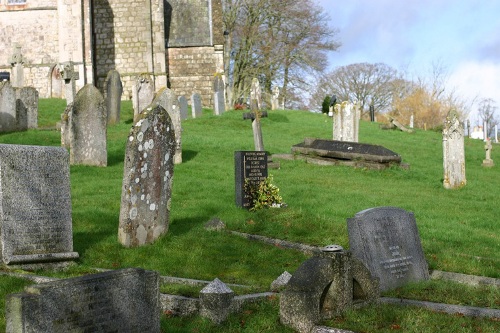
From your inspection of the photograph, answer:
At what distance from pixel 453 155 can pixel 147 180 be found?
33.8 feet

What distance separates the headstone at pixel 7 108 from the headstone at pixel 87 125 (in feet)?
22.3

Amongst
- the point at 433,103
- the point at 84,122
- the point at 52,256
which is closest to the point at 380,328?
the point at 52,256

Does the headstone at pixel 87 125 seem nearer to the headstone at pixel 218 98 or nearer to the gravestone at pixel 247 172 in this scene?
the gravestone at pixel 247 172

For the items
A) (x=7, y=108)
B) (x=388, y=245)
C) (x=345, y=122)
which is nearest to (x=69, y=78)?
(x=7, y=108)

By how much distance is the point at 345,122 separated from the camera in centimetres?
2589

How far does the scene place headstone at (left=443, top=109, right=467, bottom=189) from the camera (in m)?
19.9

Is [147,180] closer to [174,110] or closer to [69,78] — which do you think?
[174,110]

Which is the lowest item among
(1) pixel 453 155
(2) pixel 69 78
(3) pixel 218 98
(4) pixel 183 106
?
(1) pixel 453 155

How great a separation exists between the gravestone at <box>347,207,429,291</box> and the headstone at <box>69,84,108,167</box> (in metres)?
10.1

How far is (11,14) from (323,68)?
21.6 meters

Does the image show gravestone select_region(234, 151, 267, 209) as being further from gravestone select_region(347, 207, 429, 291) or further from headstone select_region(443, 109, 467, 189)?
headstone select_region(443, 109, 467, 189)

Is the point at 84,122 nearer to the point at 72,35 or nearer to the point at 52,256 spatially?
the point at 52,256

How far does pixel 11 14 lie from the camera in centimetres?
4119

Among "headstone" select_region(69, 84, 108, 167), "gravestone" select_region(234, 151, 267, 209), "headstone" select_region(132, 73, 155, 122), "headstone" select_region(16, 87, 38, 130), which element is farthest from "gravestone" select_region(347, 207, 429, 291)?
"headstone" select_region(132, 73, 155, 122)
